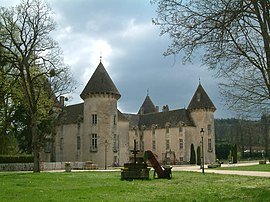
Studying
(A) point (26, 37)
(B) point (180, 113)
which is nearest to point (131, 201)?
(A) point (26, 37)

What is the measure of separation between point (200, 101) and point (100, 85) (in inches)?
790

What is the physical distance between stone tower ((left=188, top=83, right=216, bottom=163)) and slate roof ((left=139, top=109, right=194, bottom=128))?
4.12 ft

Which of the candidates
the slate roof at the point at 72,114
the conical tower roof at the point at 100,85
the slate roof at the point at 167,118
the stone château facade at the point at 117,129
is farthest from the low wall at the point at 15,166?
the slate roof at the point at 167,118

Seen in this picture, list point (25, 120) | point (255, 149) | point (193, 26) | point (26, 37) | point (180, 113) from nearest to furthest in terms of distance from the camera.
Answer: point (193, 26)
point (26, 37)
point (25, 120)
point (180, 113)
point (255, 149)

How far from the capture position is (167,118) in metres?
69.5

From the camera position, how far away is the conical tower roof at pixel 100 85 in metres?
51.8

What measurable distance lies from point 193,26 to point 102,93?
128 feet

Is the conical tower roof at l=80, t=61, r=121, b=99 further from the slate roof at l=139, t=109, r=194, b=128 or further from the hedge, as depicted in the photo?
the slate roof at l=139, t=109, r=194, b=128

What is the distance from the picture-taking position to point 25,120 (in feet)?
150

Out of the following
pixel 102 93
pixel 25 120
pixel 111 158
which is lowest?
pixel 111 158

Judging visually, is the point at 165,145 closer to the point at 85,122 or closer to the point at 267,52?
the point at 85,122

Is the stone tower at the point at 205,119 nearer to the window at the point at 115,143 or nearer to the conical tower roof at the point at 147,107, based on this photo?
the conical tower roof at the point at 147,107

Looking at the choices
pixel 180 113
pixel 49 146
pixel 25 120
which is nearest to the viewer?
pixel 25 120

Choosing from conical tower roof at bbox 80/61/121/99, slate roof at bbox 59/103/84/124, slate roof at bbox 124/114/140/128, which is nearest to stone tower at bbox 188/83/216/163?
slate roof at bbox 124/114/140/128
